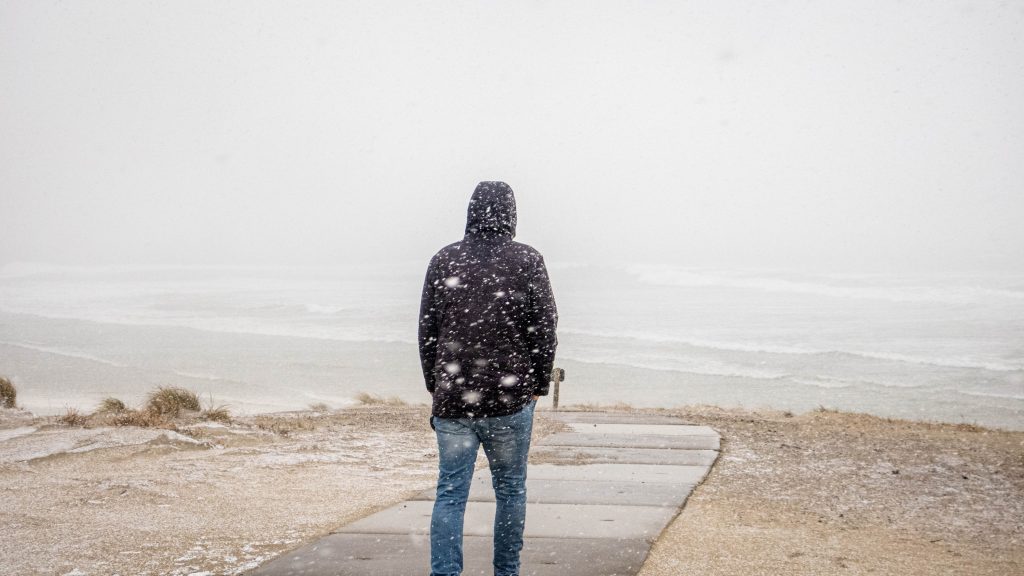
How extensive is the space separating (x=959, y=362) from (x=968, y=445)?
18918mm

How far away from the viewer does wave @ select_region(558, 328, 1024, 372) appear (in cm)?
2367

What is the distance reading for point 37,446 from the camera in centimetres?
745

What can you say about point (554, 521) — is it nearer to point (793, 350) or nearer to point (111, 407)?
point (111, 407)

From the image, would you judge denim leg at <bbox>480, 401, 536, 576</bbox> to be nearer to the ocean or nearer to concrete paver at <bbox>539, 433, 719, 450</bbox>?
concrete paver at <bbox>539, 433, 719, 450</bbox>

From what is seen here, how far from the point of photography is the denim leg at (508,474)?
10.5ft

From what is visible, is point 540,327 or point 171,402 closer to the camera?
point 540,327

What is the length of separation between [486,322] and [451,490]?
2.39 feet

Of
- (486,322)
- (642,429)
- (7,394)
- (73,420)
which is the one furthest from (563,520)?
(7,394)

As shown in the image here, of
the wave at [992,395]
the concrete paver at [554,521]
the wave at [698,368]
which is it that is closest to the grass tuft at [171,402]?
the concrete paver at [554,521]

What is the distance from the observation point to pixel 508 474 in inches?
129

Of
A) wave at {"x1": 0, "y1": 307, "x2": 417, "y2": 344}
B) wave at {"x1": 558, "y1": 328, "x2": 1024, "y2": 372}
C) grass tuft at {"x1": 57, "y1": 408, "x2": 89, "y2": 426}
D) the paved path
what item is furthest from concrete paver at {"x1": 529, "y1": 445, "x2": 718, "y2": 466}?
wave at {"x1": 0, "y1": 307, "x2": 417, "y2": 344}

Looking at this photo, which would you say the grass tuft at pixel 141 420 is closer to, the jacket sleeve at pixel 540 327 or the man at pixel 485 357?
the man at pixel 485 357

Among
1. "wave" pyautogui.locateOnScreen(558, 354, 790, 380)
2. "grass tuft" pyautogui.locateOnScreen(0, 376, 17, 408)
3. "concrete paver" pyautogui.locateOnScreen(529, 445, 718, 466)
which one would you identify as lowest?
"wave" pyautogui.locateOnScreen(558, 354, 790, 380)

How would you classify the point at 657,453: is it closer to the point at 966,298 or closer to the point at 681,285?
the point at 966,298
